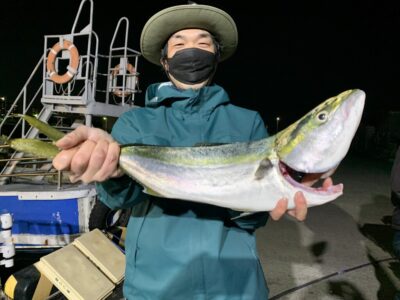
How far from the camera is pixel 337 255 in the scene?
6484mm

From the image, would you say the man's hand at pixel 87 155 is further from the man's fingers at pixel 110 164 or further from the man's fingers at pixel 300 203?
the man's fingers at pixel 300 203

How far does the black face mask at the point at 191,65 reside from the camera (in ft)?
8.14

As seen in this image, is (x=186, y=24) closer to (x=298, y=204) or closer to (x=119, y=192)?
(x=119, y=192)

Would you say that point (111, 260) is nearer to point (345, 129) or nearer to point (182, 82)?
point (182, 82)

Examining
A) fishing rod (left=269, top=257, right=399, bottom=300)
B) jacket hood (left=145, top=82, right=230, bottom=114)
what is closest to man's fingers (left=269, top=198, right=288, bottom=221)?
jacket hood (left=145, top=82, right=230, bottom=114)

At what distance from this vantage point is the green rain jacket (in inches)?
80.3

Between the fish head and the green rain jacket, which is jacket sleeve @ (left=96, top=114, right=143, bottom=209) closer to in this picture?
the green rain jacket

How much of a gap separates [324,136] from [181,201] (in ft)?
3.09

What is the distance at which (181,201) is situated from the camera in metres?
2.21

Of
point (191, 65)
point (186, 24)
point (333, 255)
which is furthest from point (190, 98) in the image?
point (333, 255)

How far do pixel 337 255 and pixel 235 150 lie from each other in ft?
17.8

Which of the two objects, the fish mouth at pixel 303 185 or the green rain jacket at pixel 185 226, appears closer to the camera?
the fish mouth at pixel 303 185

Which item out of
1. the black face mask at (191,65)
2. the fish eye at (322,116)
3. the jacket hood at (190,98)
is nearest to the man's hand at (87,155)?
the jacket hood at (190,98)

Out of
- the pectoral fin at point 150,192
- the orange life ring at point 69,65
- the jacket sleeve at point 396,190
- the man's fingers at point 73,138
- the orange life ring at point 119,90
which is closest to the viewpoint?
the man's fingers at point 73,138
